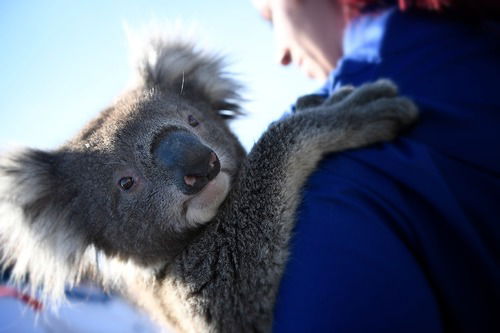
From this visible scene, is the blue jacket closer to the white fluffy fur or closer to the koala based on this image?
the koala

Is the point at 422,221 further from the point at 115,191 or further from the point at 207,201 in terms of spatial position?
the point at 115,191

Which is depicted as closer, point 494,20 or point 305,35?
point 494,20

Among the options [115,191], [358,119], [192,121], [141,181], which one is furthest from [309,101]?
[115,191]

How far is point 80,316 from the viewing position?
304 centimetres

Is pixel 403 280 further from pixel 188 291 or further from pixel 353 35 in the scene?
pixel 353 35

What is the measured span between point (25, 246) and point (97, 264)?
307 millimetres

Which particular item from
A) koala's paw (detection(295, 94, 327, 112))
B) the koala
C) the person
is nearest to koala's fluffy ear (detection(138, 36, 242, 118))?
the koala

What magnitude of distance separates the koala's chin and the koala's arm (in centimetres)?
4

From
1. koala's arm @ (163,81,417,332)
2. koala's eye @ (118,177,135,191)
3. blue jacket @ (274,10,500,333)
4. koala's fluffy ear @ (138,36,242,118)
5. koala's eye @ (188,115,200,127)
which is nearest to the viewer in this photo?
blue jacket @ (274,10,500,333)

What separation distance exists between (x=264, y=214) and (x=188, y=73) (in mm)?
1073

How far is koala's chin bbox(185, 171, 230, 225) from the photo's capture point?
1.67 meters

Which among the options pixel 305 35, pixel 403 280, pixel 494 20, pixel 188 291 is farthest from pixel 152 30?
pixel 403 280

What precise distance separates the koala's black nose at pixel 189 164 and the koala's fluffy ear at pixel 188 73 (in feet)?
1.93

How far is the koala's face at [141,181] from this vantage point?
1.66 m
